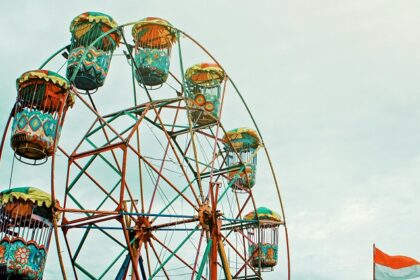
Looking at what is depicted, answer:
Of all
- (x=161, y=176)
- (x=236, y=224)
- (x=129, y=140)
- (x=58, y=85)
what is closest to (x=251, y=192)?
(x=236, y=224)

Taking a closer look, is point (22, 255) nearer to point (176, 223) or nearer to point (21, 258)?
point (21, 258)

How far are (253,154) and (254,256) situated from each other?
4139mm

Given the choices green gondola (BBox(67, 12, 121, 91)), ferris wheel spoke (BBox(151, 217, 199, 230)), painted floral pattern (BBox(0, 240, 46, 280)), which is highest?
green gondola (BBox(67, 12, 121, 91))

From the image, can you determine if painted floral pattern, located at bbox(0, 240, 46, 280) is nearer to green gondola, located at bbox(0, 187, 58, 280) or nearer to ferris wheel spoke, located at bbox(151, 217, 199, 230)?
green gondola, located at bbox(0, 187, 58, 280)

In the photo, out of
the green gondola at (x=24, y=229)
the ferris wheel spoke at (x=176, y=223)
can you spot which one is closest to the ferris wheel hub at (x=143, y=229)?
the ferris wheel spoke at (x=176, y=223)

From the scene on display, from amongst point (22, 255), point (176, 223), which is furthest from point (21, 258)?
point (176, 223)

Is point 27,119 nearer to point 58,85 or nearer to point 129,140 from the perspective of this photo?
point 58,85

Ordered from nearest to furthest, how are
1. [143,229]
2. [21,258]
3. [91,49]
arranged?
1. [21,258]
2. [91,49]
3. [143,229]

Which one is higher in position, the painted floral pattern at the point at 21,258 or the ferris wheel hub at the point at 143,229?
the ferris wheel hub at the point at 143,229

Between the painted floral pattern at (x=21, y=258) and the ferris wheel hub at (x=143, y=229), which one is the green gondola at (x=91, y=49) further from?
the painted floral pattern at (x=21, y=258)

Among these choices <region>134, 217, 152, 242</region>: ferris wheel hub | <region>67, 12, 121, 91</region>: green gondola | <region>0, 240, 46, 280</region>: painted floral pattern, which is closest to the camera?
<region>0, 240, 46, 280</region>: painted floral pattern

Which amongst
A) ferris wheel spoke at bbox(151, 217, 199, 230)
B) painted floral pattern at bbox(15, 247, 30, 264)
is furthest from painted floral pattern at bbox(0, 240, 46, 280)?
ferris wheel spoke at bbox(151, 217, 199, 230)

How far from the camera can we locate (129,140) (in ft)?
58.7

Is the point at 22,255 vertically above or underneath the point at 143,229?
underneath
